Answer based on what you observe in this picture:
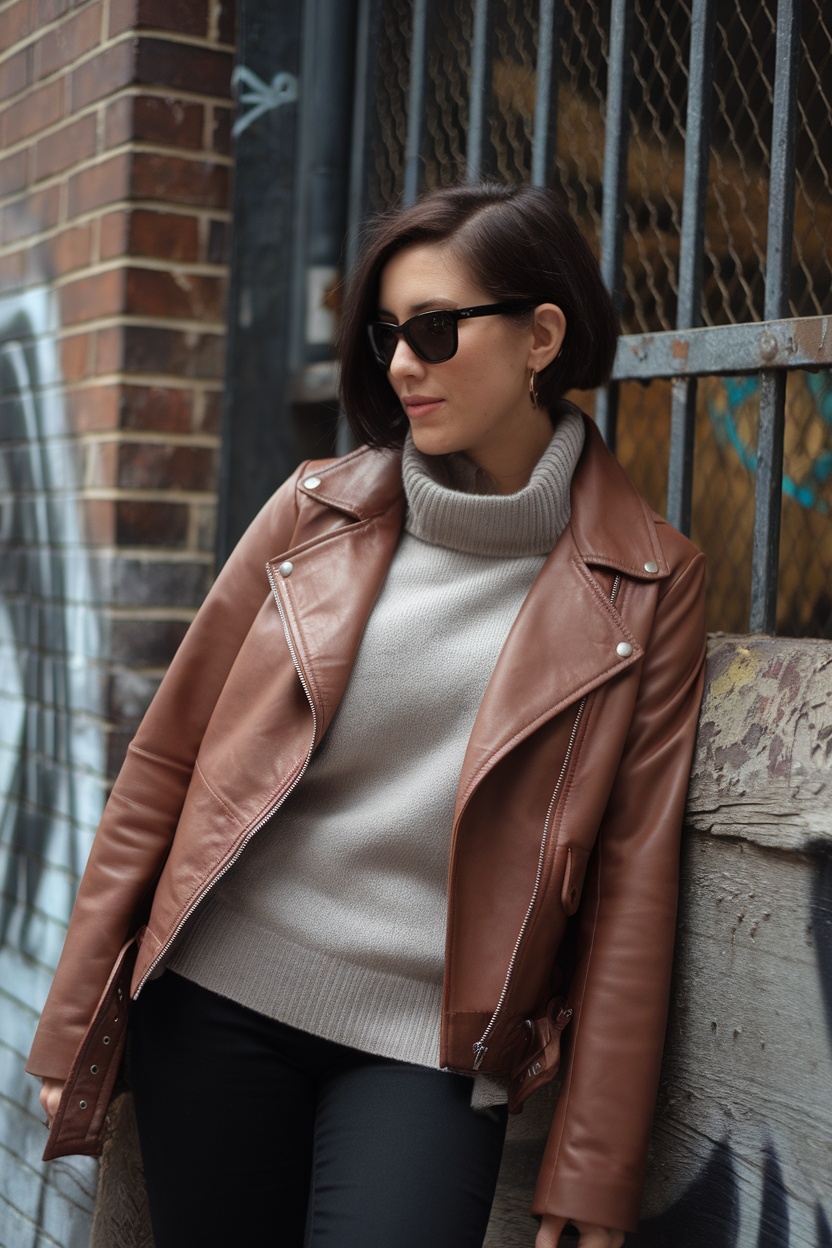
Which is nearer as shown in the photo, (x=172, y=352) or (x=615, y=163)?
(x=615, y=163)

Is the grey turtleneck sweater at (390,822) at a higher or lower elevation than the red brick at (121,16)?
lower

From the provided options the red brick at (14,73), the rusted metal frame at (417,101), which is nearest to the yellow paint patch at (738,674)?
the rusted metal frame at (417,101)

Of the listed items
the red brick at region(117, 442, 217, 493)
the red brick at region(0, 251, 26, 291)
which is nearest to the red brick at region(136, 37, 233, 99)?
the red brick at region(0, 251, 26, 291)

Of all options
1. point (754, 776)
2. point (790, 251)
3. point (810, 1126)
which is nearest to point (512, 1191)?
point (810, 1126)

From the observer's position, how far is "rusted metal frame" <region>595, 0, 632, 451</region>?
2.49m

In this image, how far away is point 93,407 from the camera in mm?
3117

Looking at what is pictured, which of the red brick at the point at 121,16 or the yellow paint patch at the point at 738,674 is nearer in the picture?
the yellow paint patch at the point at 738,674

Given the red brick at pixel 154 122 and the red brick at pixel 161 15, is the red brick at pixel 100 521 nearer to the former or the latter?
the red brick at pixel 154 122

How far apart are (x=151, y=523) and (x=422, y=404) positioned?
1199 millimetres

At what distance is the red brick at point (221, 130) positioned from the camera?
10.2ft

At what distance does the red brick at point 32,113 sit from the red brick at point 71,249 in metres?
0.31

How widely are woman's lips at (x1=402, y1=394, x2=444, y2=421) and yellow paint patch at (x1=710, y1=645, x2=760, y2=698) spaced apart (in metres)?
0.61

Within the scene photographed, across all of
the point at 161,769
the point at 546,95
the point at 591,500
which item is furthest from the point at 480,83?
the point at 161,769

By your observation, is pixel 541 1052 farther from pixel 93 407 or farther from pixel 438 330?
pixel 93 407
